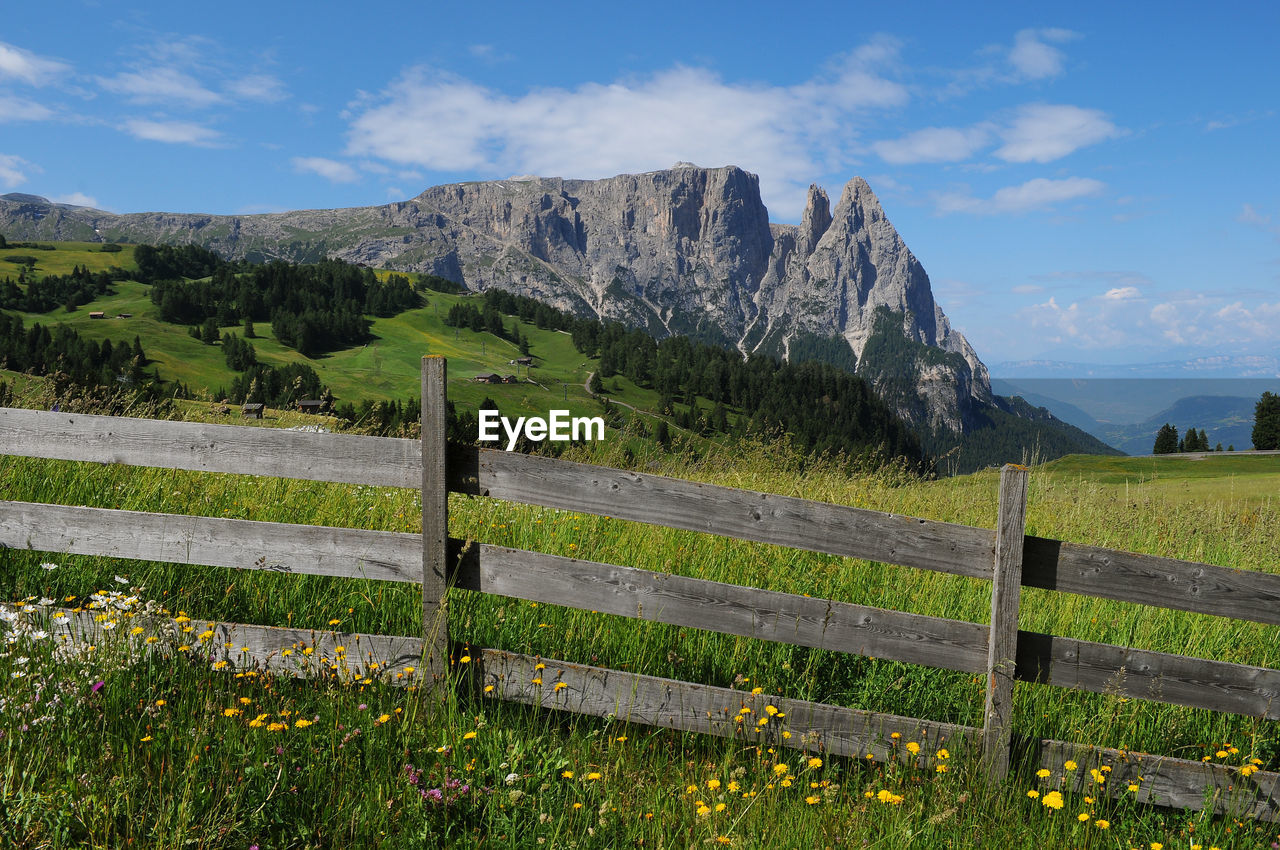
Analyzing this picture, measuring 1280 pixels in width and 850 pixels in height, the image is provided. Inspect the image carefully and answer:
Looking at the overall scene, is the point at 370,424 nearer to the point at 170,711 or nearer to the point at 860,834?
the point at 170,711

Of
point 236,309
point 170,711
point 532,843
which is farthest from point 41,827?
point 236,309

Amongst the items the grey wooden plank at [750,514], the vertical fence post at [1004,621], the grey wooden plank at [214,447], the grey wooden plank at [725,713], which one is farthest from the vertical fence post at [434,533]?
the vertical fence post at [1004,621]

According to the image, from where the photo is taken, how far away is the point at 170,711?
3.70 m

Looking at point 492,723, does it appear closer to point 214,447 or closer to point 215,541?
point 215,541

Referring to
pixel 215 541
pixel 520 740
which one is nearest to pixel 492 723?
pixel 520 740

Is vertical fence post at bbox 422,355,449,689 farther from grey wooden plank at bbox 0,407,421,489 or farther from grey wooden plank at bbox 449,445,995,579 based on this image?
grey wooden plank at bbox 449,445,995,579

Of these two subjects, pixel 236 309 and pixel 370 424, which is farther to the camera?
pixel 236 309

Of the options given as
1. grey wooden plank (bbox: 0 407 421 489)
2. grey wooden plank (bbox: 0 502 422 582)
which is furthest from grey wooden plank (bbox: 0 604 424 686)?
grey wooden plank (bbox: 0 407 421 489)

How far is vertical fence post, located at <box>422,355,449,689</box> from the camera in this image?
4.17m

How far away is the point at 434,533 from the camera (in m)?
4.24

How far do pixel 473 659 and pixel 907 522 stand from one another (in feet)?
8.70

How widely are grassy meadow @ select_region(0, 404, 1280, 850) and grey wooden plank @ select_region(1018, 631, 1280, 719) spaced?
0.67 ft

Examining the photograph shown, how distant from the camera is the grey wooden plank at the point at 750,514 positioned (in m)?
4.17

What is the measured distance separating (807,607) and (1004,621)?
1100 millimetres
